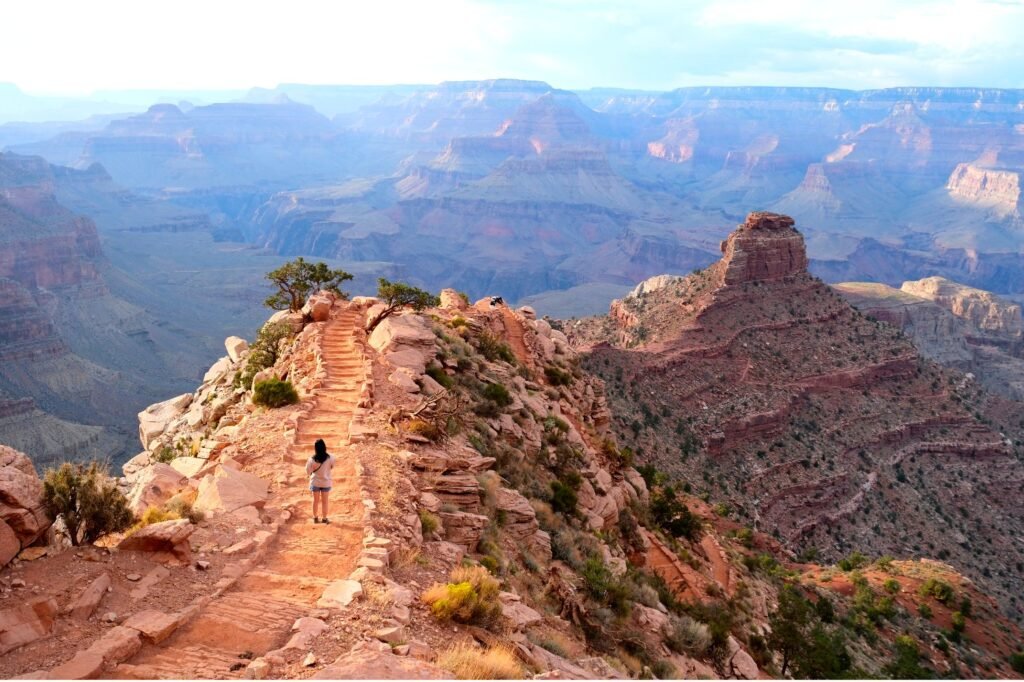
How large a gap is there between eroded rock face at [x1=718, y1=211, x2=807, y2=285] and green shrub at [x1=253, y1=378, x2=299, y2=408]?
48791 millimetres

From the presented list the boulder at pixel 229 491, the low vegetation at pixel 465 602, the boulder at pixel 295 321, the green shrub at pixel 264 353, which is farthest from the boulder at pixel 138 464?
the low vegetation at pixel 465 602

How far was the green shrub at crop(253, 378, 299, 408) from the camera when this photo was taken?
19031mm

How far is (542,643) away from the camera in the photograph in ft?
36.1

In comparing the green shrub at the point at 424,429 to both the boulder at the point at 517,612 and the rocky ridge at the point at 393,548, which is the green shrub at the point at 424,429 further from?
the boulder at the point at 517,612

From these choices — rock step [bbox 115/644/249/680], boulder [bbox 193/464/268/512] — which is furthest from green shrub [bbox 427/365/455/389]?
rock step [bbox 115/644/249/680]

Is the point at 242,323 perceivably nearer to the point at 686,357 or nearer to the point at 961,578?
the point at 686,357

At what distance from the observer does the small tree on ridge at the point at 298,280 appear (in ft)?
105

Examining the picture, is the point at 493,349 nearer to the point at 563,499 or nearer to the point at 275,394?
the point at 563,499

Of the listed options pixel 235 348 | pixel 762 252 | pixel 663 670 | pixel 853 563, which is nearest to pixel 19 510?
pixel 663 670

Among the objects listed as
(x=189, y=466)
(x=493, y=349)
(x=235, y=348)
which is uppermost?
(x=493, y=349)

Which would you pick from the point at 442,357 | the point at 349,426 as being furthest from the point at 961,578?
the point at 349,426

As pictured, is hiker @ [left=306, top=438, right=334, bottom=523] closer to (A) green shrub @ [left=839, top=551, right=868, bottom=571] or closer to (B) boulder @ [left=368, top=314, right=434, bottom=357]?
(B) boulder @ [left=368, top=314, right=434, bottom=357]

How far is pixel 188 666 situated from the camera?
871 centimetres

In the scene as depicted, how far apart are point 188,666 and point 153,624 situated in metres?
0.90
